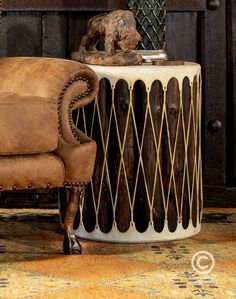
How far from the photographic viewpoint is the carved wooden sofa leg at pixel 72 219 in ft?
9.71

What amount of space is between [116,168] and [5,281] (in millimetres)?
713

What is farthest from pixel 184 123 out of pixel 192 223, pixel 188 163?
pixel 192 223

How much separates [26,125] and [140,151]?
497mm

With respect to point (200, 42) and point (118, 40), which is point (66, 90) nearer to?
point (118, 40)

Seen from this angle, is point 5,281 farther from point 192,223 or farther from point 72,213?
point 192,223

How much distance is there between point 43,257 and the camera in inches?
116

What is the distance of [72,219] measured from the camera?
9.86 ft

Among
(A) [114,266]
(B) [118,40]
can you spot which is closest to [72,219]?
(A) [114,266]

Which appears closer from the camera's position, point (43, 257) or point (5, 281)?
point (5, 281)

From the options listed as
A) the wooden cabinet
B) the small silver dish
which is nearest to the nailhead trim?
the small silver dish

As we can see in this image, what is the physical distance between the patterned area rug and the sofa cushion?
36cm

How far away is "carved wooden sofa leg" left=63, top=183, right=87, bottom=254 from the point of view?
296 cm

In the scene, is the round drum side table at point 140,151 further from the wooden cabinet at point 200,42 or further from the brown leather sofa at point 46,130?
the wooden cabinet at point 200,42

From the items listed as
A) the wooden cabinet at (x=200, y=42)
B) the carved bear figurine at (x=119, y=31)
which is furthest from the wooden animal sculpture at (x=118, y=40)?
the wooden cabinet at (x=200, y=42)
